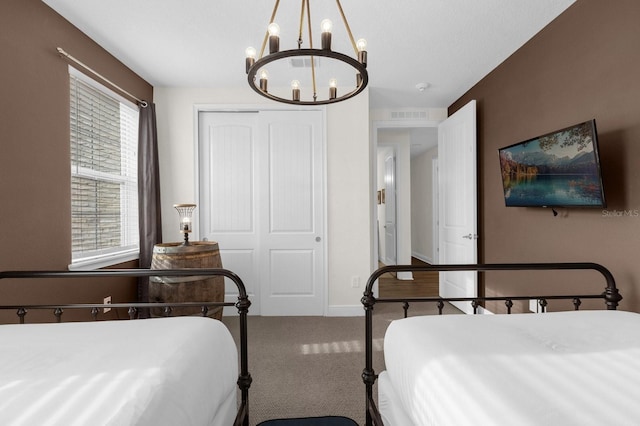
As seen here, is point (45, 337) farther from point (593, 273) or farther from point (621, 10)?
point (621, 10)

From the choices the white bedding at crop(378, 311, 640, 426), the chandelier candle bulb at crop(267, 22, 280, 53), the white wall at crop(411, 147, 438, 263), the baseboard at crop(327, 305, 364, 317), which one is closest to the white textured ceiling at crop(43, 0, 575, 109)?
the chandelier candle bulb at crop(267, 22, 280, 53)

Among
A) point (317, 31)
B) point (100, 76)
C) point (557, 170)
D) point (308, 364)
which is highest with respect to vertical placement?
point (317, 31)

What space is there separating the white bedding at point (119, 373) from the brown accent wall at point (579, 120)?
219 centimetres

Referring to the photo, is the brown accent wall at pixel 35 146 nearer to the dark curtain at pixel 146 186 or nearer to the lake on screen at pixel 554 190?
the dark curtain at pixel 146 186

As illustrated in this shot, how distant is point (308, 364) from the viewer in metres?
2.35

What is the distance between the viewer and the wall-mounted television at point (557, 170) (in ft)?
6.01

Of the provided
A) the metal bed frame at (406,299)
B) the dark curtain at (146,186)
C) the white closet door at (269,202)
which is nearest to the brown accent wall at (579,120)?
the metal bed frame at (406,299)

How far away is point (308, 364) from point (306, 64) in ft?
8.14

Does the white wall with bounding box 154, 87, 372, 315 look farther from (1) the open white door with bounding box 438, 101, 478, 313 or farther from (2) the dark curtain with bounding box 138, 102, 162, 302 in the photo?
(1) the open white door with bounding box 438, 101, 478, 313

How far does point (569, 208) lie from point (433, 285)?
10.1ft

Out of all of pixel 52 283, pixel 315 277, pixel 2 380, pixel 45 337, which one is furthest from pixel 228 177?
pixel 2 380

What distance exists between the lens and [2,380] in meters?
0.80

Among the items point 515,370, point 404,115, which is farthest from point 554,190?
point 404,115

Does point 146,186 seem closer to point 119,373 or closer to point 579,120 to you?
point 119,373
